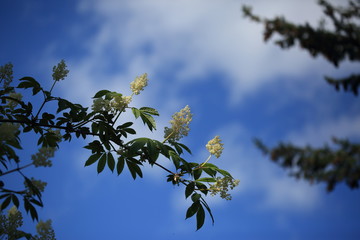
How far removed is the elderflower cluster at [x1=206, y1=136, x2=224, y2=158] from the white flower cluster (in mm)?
1220

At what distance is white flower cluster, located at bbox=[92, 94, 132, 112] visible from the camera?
4.32 meters

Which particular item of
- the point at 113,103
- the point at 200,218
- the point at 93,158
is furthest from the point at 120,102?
the point at 200,218

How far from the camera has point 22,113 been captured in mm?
4414

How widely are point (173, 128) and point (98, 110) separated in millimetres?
997

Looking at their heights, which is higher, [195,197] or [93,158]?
[93,158]

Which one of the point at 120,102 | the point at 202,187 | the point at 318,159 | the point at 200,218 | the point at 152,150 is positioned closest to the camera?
the point at 318,159

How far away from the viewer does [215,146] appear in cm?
457

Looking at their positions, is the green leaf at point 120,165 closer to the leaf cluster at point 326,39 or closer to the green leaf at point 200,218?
the green leaf at point 200,218

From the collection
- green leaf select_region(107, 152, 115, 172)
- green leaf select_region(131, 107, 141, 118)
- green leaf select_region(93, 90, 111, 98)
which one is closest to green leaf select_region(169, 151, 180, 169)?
green leaf select_region(131, 107, 141, 118)

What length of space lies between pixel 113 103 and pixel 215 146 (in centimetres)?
145

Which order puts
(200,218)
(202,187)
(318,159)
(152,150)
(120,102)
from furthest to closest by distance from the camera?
(202,187) → (120,102) → (200,218) → (152,150) → (318,159)

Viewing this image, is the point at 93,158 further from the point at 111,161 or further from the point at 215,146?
the point at 215,146

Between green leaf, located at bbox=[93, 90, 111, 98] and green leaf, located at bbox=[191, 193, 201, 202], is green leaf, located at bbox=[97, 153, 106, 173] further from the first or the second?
green leaf, located at bbox=[191, 193, 201, 202]

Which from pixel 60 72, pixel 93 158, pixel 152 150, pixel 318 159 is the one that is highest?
pixel 60 72
